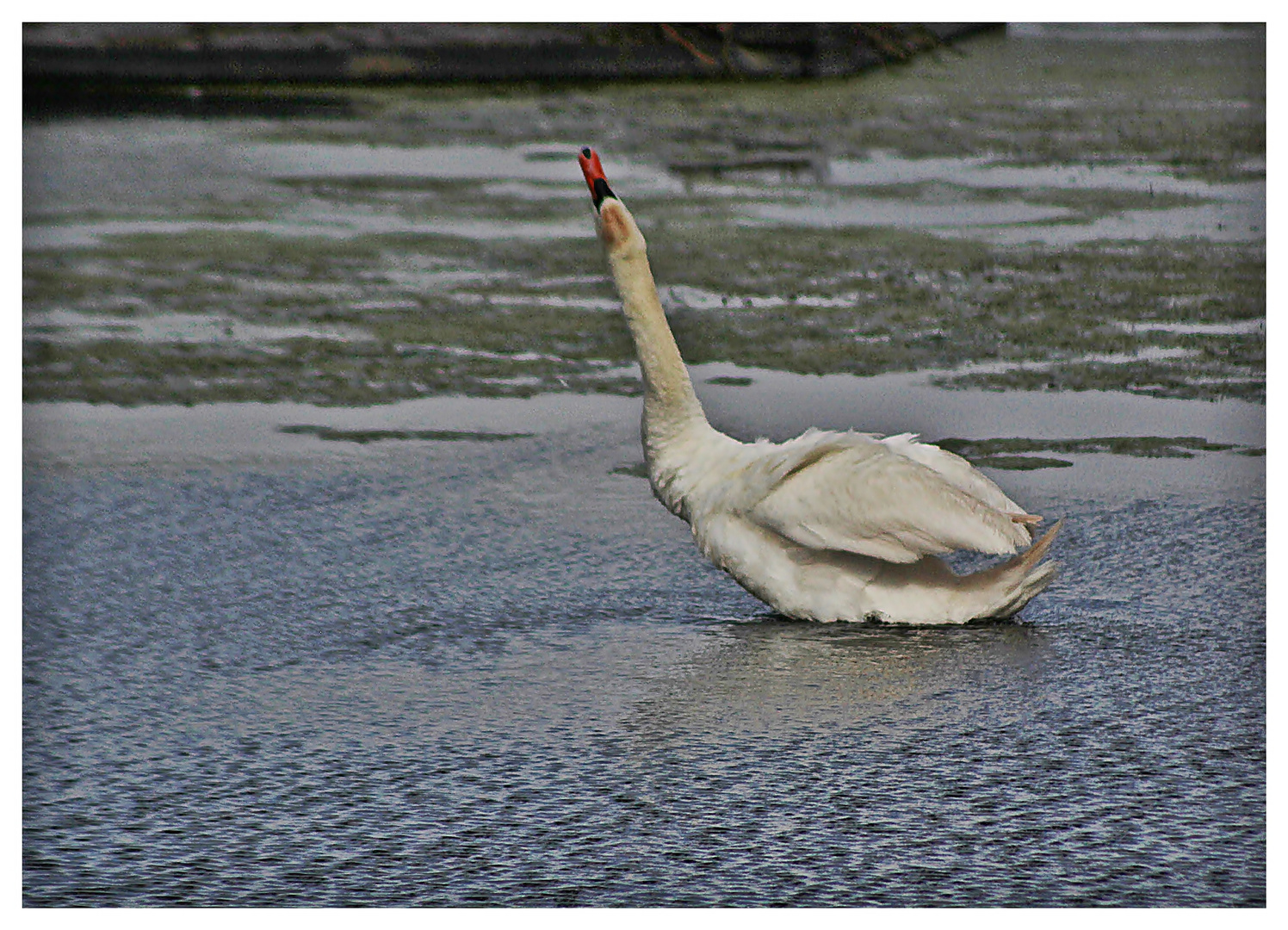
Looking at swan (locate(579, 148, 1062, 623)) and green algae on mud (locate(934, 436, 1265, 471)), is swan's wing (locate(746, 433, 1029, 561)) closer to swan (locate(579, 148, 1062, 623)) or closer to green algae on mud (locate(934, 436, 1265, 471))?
swan (locate(579, 148, 1062, 623))

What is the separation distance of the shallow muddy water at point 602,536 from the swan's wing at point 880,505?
270mm

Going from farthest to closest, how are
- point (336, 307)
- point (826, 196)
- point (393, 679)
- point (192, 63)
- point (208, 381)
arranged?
point (192, 63)
point (826, 196)
point (336, 307)
point (208, 381)
point (393, 679)

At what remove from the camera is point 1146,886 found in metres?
3.05

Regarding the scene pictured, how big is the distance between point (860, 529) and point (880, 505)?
0.27 feet

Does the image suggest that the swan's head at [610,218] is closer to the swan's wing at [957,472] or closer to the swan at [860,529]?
Result: the swan at [860,529]

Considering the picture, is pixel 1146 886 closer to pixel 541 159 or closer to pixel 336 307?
pixel 336 307

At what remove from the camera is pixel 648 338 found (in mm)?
5250

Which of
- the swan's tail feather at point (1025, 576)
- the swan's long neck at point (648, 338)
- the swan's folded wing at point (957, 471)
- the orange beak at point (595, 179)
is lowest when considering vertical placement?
the swan's tail feather at point (1025, 576)

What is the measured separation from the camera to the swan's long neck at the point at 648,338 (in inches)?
203

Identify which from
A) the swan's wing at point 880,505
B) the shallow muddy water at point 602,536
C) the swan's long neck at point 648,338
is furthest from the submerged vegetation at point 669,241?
the swan's wing at point 880,505

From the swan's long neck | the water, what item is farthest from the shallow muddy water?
the swan's long neck

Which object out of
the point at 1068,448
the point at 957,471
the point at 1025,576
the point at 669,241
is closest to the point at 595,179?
the point at 957,471

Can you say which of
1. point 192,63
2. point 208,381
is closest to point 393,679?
point 208,381

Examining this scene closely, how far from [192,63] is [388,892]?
461 inches
